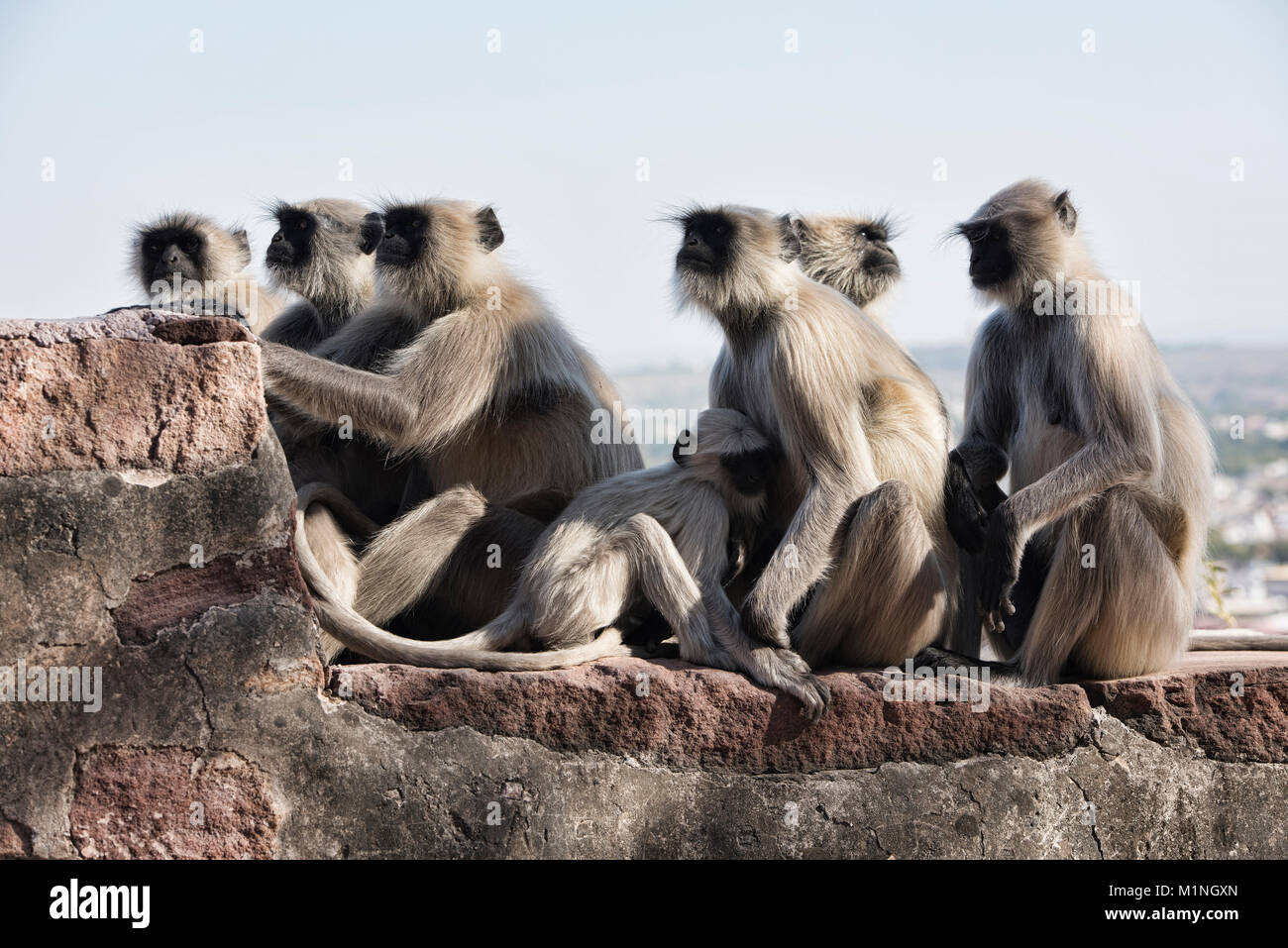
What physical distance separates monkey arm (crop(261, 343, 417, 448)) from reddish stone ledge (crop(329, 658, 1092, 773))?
3.35ft

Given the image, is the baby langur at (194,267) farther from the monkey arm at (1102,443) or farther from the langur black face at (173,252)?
the monkey arm at (1102,443)

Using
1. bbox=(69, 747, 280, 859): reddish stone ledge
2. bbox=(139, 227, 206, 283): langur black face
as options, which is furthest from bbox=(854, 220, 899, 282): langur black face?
bbox=(69, 747, 280, 859): reddish stone ledge

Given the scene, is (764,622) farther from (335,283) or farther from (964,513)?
(335,283)

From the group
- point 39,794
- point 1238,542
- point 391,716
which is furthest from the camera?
point 1238,542

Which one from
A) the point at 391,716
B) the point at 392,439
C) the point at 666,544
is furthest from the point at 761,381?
the point at 391,716

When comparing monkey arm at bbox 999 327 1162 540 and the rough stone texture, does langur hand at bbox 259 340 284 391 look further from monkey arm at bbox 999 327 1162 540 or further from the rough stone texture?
monkey arm at bbox 999 327 1162 540

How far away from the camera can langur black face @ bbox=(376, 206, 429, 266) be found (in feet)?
15.1

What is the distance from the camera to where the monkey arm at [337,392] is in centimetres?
407

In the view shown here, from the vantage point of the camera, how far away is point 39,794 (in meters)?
3.08

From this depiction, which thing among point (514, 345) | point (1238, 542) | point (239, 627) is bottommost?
point (1238, 542)

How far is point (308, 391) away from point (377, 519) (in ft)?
2.50

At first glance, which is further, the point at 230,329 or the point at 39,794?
the point at 230,329

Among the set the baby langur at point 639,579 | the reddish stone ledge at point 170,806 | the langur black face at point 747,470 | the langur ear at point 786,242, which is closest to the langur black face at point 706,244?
the langur ear at point 786,242

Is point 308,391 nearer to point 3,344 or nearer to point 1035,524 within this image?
point 3,344
